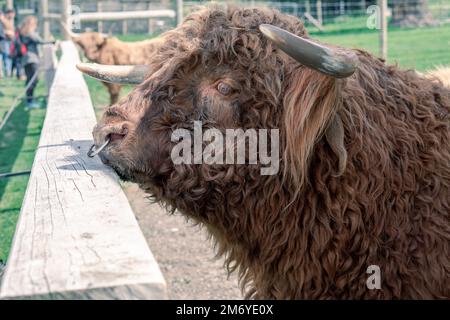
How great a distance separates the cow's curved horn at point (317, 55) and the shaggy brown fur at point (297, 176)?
0.22m

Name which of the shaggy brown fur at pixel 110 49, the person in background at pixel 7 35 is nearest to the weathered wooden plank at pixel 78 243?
the shaggy brown fur at pixel 110 49

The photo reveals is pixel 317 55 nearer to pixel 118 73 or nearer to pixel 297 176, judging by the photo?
pixel 297 176

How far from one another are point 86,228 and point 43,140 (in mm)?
2369

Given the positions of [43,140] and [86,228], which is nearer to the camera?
[86,228]

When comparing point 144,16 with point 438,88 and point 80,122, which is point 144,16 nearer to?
point 80,122

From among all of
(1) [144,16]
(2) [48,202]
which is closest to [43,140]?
(2) [48,202]

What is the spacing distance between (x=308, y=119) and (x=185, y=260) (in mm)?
3548

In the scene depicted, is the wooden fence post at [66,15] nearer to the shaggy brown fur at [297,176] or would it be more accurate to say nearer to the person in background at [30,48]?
the person in background at [30,48]

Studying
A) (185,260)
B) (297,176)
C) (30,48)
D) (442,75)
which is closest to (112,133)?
(297,176)

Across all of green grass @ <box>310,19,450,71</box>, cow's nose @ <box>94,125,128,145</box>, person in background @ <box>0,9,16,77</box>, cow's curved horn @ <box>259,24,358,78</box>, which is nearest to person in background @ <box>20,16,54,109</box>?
person in background @ <box>0,9,16,77</box>

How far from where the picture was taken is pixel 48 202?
249 centimetres

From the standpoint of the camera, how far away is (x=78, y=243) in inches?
75.7

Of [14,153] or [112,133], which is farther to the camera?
[14,153]
